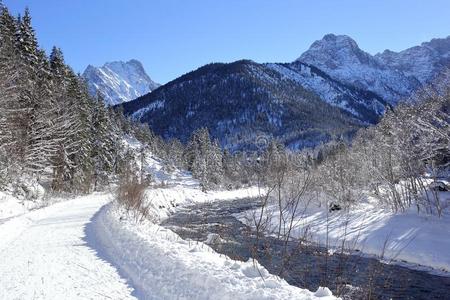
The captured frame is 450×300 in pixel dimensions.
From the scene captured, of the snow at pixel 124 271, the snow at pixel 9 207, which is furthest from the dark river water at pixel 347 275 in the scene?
the snow at pixel 9 207

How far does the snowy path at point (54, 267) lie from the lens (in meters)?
10.0

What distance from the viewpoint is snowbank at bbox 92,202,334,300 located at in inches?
329

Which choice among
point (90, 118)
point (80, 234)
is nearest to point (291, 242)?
point (80, 234)

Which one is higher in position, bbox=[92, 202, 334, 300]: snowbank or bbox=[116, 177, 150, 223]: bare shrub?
A: bbox=[116, 177, 150, 223]: bare shrub

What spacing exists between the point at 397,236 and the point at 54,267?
1527 cm

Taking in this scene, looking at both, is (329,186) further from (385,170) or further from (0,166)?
(0,166)

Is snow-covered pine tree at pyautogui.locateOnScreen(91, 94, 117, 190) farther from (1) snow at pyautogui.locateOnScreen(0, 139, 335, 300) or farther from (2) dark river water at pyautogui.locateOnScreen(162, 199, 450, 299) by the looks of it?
(2) dark river water at pyautogui.locateOnScreen(162, 199, 450, 299)

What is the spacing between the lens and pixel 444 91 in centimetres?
2494

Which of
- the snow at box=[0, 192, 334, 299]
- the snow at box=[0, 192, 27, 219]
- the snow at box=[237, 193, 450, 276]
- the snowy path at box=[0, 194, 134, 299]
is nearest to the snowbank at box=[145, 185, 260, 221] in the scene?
the snow at box=[0, 192, 27, 219]

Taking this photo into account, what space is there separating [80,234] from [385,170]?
1874 cm

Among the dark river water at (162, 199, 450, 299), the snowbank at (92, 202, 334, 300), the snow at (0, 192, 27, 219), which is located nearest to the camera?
the snowbank at (92, 202, 334, 300)

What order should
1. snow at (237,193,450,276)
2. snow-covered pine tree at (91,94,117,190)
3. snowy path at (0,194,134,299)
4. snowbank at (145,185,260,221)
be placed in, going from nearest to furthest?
snowy path at (0,194,134,299) → snow at (237,193,450,276) → snowbank at (145,185,260,221) → snow-covered pine tree at (91,94,117,190)

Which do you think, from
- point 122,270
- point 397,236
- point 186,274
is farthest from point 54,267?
point 397,236

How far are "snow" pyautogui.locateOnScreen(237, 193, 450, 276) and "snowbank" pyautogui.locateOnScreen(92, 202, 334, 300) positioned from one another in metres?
3.69
